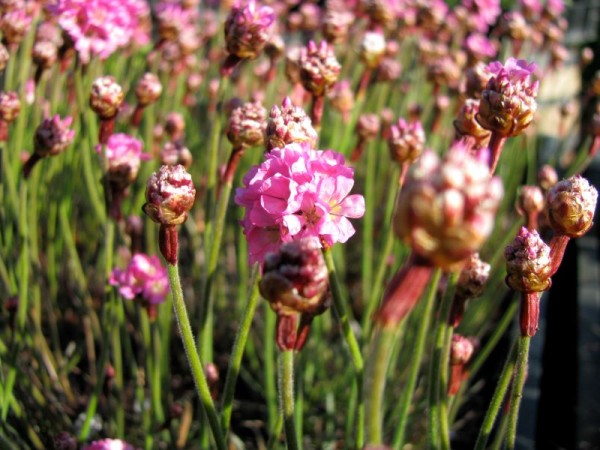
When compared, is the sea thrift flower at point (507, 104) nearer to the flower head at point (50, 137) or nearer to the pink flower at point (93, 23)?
the flower head at point (50, 137)

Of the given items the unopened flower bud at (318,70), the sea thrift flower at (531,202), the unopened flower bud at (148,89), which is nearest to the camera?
the unopened flower bud at (318,70)

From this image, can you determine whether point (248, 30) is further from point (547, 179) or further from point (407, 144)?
point (547, 179)

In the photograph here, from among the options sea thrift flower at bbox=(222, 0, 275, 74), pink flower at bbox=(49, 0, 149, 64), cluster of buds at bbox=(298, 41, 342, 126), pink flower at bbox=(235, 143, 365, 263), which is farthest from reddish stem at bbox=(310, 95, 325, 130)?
pink flower at bbox=(49, 0, 149, 64)

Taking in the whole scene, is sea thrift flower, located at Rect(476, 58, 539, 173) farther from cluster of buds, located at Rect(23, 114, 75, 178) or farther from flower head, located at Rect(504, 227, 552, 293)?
cluster of buds, located at Rect(23, 114, 75, 178)

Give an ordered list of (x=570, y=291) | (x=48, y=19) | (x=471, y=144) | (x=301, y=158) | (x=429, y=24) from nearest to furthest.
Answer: (x=301, y=158)
(x=471, y=144)
(x=48, y=19)
(x=429, y=24)
(x=570, y=291)

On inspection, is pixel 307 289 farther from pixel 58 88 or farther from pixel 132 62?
pixel 132 62

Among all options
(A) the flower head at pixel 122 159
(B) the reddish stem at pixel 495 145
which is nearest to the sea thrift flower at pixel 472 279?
(B) the reddish stem at pixel 495 145

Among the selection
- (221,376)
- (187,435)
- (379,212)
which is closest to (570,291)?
(379,212)
